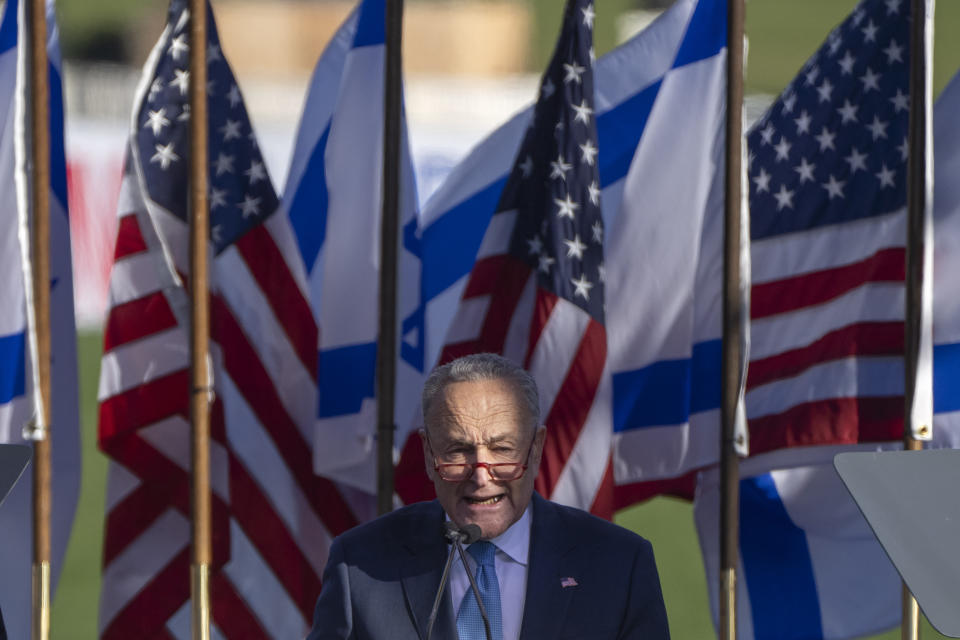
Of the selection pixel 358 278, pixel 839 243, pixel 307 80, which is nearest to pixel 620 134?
pixel 839 243

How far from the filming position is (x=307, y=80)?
1917 cm

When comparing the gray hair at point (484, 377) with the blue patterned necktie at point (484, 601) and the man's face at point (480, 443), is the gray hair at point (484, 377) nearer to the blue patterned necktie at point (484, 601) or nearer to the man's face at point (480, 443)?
the man's face at point (480, 443)

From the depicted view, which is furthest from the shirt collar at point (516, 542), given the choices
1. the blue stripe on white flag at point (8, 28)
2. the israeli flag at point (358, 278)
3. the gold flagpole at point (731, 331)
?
the blue stripe on white flag at point (8, 28)

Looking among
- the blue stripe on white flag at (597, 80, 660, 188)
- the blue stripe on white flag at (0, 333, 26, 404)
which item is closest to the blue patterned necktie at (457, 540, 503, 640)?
the blue stripe on white flag at (0, 333, 26, 404)

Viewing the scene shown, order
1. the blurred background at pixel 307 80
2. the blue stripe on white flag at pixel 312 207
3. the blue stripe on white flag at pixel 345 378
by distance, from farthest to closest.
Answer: the blurred background at pixel 307 80 < the blue stripe on white flag at pixel 312 207 < the blue stripe on white flag at pixel 345 378

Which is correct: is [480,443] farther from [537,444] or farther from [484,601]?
[484,601]

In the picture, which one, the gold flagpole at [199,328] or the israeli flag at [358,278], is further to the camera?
the israeli flag at [358,278]

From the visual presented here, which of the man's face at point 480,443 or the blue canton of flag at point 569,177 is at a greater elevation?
the blue canton of flag at point 569,177

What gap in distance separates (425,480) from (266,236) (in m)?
0.99

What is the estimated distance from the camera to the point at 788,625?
17.9 feet

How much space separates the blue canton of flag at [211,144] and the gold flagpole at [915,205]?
2093mm

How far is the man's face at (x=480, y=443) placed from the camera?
2.73m

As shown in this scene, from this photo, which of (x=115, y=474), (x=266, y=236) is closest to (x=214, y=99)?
(x=266, y=236)

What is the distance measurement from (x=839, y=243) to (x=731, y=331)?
64cm
